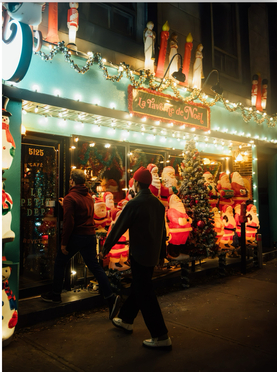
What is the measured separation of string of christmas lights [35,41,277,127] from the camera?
18.2 feet

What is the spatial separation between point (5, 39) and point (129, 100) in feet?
10.2

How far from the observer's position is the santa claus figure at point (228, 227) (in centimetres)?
816

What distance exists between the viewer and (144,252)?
159 inches

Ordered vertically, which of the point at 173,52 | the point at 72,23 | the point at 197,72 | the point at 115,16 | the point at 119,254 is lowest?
the point at 119,254

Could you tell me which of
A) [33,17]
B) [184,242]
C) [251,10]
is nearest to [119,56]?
[33,17]

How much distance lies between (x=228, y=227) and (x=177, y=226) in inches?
95.8

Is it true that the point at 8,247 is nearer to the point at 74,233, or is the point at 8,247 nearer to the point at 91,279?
the point at 74,233

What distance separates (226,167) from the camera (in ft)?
36.5

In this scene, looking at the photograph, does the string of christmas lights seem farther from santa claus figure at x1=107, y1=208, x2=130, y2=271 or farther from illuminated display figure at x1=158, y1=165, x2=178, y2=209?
santa claus figure at x1=107, y1=208, x2=130, y2=271

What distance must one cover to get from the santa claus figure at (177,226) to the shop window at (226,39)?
6.34 metres

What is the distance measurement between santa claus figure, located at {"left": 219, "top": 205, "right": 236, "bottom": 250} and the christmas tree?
3.42 feet

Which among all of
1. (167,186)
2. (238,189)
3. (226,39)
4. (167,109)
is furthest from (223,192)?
(226,39)

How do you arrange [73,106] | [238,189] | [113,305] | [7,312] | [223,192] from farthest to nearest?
[238,189], [223,192], [73,106], [113,305], [7,312]

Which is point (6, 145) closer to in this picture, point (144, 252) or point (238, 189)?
point (144, 252)
